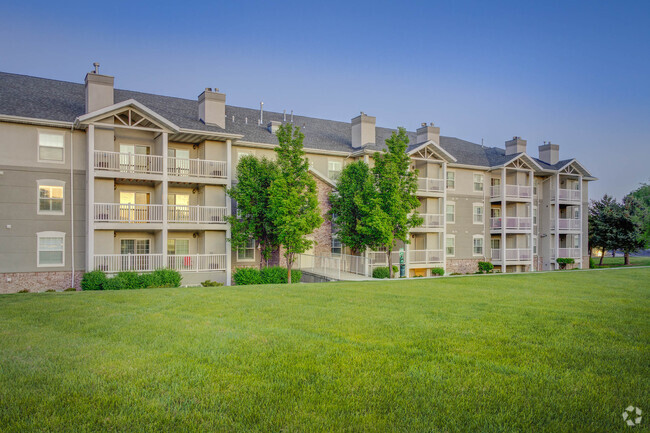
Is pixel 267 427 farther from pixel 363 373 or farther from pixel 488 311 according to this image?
pixel 488 311

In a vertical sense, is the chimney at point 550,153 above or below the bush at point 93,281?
above

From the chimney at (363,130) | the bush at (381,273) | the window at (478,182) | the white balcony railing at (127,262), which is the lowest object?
the bush at (381,273)

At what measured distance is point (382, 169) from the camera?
1024 inches

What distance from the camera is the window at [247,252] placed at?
85.8 feet

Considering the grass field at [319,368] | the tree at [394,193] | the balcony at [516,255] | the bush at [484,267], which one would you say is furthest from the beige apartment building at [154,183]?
the grass field at [319,368]

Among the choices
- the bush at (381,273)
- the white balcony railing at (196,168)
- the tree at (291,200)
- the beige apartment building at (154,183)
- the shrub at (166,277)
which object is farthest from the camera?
the bush at (381,273)

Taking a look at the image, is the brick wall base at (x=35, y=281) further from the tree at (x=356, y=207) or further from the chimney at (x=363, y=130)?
the chimney at (x=363, y=130)

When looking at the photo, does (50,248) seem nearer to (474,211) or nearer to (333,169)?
(333,169)

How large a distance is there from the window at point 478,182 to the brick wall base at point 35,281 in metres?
27.4

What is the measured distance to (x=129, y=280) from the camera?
66.5 feet

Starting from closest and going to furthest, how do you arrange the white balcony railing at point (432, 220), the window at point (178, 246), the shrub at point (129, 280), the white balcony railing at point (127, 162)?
the shrub at point (129, 280) → the white balcony railing at point (127, 162) → the window at point (178, 246) → the white balcony railing at point (432, 220)

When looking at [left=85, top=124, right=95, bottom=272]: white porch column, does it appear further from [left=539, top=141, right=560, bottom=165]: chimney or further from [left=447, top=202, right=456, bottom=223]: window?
[left=539, top=141, right=560, bottom=165]: chimney

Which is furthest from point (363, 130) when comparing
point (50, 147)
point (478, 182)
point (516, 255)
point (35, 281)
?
point (35, 281)

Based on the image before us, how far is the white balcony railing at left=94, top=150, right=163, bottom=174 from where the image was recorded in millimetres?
22016
